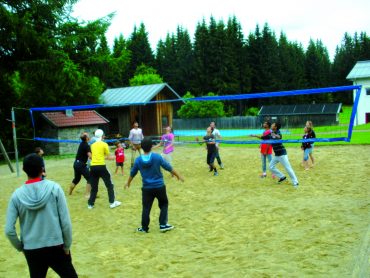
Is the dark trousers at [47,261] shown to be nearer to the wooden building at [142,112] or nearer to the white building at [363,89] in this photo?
the wooden building at [142,112]

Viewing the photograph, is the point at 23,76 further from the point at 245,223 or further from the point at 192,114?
the point at 192,114

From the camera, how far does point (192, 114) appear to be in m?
41.4

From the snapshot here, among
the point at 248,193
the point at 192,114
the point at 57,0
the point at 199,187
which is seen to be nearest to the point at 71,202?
the point at 199,187

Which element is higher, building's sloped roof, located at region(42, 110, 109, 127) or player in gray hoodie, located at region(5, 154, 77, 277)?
building's sloped roof, located at region(42, 110, 109, 127)

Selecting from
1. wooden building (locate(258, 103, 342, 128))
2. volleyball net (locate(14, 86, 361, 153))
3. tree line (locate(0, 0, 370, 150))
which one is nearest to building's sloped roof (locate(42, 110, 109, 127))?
volleyball net (locate(14, 86, 361, 153))

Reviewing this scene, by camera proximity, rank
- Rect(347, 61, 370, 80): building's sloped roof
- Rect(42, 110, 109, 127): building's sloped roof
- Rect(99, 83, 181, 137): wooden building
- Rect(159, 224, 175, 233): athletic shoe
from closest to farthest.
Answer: Rect(159, 224, 175, 233): athletic shoe, Rect(42, 110, 109, 127): building's sloped roof, Rect(99, 83, 181, 137): wooden building, Rect(347, 61, 370, 80): building's sloped roof

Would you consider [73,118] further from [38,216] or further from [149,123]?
[38,216]

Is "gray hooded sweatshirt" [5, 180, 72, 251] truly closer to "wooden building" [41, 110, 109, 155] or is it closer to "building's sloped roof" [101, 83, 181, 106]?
"wooden building" [41, 110, 109, 155]

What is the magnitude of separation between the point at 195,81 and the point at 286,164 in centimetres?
4875

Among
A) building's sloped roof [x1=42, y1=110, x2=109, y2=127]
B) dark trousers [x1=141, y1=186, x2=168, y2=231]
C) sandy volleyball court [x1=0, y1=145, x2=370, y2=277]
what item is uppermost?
building's sloped roof [x1=42, y1=110, x2=109, y2=127]

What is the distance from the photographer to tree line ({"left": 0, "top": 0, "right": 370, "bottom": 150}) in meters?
20.7

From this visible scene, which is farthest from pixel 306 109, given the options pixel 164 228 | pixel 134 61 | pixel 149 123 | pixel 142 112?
pixel 164 228

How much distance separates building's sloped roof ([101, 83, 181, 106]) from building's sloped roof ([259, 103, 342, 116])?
45.8 feet

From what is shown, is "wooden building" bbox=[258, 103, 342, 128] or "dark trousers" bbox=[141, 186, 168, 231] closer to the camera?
"dark trousers" bbox=[141, 186, 168, 231]
